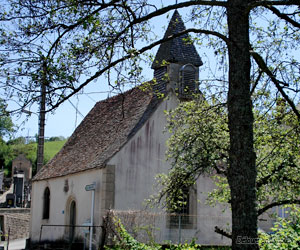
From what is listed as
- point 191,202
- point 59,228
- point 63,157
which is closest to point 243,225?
point 191,202

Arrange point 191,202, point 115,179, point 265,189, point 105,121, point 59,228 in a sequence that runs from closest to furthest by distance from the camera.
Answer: point 265,189, point 115,179, point 191,202, point 59,228, point 105,121

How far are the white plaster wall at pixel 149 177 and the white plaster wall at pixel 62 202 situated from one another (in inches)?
43.0

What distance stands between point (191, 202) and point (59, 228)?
7172 mm

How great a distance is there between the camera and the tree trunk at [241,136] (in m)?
7.53

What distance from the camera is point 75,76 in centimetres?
888

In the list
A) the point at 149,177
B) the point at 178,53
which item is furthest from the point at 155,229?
the point at 178,53

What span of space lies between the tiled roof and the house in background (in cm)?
5

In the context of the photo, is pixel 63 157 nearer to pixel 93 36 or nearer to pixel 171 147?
pixel 171 147

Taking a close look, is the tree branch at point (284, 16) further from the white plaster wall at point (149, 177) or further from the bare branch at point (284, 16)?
the white plaster wall at point (149, 177)

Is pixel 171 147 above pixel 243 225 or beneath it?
above

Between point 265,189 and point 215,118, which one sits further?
point 265,189

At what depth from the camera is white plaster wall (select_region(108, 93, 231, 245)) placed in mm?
21797

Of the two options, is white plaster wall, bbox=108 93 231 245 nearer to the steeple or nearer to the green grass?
the steeple

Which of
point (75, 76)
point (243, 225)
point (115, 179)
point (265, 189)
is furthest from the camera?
point (115, 179)
